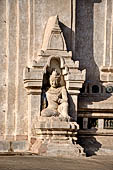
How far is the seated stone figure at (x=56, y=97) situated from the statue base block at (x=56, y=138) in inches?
32.3

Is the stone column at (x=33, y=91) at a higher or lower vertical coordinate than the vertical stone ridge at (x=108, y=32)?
lower

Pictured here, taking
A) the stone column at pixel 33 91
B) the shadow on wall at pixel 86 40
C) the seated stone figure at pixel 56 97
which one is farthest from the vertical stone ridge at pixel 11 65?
the shadow on wall at pixel 86 40

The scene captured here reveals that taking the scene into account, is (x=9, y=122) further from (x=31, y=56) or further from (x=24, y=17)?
(x=24, y=17)

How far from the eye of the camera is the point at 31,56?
18.2 metres

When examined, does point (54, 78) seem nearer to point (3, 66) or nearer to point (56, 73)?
point (56, 73)

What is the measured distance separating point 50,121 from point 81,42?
194 inches

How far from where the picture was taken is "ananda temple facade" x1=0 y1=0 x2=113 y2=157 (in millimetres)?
17156

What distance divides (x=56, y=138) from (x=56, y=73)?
276 cm

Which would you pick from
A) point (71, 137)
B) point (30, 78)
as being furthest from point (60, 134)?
point (30, 78)

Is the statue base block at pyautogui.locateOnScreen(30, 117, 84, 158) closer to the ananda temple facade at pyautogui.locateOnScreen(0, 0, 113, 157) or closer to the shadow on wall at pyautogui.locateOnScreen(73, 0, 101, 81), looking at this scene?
the ananda temple facade at pyautogui.locateOnScreen(0, 0, 113, 157)

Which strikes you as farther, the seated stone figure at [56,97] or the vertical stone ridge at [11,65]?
the vertical stone ridge at [11,65]

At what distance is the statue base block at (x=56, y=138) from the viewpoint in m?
15.6

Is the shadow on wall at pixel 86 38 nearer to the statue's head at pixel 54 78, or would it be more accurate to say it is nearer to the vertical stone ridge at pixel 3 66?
the statue's head at pixel 54 78

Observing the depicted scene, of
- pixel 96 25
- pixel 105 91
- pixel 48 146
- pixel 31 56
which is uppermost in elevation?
pixel 96 25
